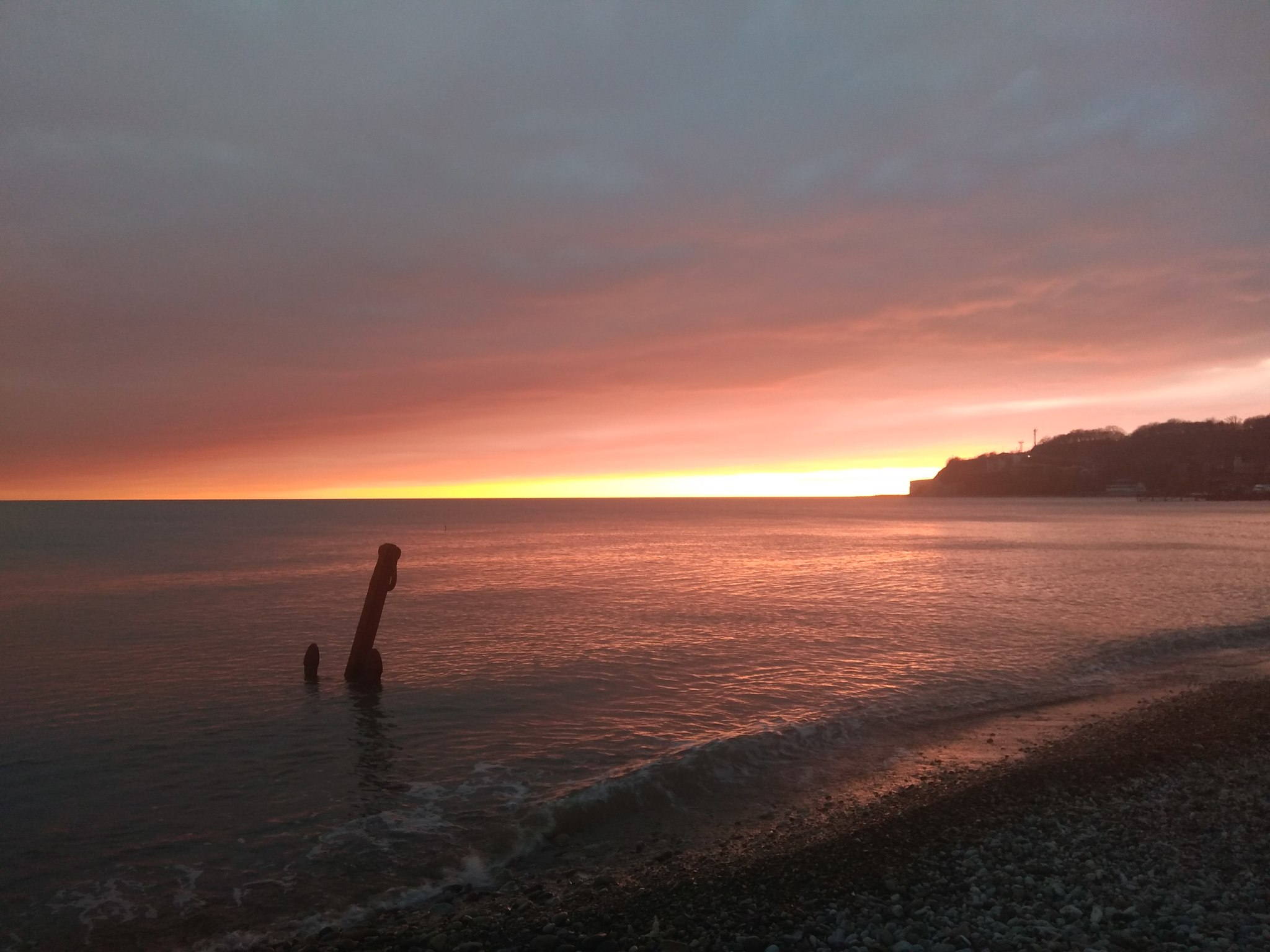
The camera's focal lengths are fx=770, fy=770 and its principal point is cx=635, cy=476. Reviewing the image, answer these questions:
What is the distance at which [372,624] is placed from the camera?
72.7 ft

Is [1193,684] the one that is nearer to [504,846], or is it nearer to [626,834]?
[626,834]

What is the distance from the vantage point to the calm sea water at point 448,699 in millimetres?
10711

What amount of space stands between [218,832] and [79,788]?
393cm

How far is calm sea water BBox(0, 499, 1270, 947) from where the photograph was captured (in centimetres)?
1071

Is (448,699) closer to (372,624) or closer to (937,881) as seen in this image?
(372,624)

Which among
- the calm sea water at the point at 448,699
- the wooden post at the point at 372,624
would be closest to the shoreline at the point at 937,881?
the calm sea water at the point at 448,699

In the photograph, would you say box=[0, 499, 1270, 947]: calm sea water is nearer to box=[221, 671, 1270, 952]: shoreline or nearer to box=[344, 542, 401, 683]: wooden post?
box=[344, 542, 401, 683]: wooden post

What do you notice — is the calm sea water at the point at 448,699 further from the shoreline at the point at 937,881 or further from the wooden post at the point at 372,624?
the shoreline at the point at 937,881

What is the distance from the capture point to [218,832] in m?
11.5

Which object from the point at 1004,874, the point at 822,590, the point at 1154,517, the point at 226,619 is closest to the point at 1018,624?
the point at 822,590


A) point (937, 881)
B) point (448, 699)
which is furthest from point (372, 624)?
point (937, 881)

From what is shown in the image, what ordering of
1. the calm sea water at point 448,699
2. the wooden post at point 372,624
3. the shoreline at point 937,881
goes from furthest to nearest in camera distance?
1. the wooden post at point 372,624
2. the calm sea water at point 448,699
3. the shoreline at point 937,881

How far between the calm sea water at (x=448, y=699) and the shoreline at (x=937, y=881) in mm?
1571

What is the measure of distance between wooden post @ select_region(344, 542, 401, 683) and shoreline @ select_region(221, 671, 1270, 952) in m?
12.7
